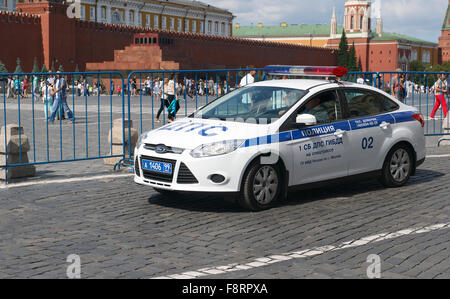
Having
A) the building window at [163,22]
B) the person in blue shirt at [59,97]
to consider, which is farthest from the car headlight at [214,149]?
the building window at [163,22]

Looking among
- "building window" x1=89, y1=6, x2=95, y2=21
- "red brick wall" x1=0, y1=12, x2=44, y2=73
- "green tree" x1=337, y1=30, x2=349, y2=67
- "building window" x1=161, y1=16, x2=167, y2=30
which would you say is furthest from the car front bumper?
"green tree" x1=337, y1=30, x2=349, y2=67

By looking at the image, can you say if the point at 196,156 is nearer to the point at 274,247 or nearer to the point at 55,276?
the point at 274,247

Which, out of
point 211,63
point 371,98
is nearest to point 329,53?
point 211,63

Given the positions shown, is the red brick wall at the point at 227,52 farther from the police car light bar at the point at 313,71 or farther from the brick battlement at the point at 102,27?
the police car light bar at the point at 313,71

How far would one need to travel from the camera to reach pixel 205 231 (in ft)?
20.6

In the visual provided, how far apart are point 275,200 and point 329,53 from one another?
89898mm

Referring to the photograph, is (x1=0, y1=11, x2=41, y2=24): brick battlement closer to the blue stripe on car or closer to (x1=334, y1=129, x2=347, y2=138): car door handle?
the blue stripe on car

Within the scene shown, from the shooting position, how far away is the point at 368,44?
115688mm

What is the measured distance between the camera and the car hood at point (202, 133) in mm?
6977

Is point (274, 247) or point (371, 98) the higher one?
point (371, 98)

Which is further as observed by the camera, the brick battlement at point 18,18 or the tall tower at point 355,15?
the tall tower at point 355,15

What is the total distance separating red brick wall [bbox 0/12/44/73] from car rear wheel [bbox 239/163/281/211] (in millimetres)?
46897

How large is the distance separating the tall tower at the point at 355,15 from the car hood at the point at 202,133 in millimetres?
119425
